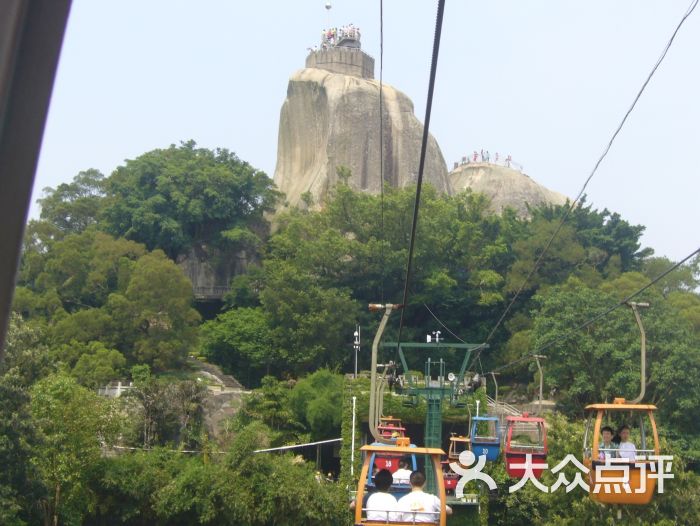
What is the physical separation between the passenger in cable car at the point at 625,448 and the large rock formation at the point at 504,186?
52.3 m

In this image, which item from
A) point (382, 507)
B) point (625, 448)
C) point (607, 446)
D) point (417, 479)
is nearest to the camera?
point (417, 479)

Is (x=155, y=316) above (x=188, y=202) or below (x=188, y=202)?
below

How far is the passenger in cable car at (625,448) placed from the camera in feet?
37.7

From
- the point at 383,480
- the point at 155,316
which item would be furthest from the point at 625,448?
the point at 155,316

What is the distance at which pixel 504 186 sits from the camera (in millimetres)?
65625

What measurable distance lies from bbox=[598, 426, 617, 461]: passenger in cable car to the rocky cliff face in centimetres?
4564

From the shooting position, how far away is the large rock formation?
213ft

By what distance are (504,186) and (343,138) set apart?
11.7 m

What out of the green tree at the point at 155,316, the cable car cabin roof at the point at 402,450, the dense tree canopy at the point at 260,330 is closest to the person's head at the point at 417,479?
the cable car cabin roof at the point at 402,450

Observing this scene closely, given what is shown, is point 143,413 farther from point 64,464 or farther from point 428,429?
point 428,429

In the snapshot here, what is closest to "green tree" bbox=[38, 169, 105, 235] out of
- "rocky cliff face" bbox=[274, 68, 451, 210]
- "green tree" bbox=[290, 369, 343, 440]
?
"rocky cliff face" bbox=[274, 68, 451, 210]

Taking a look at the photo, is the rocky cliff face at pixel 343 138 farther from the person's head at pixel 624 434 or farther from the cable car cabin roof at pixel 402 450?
the cable car cabin roof at pixel 402 450

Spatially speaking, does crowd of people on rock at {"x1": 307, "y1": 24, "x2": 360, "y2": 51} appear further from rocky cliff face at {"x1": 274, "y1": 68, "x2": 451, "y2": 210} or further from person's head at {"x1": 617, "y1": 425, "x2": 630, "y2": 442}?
person's head at {"x1": 617, "y1": 425, "x2": 630, "y2": 442}

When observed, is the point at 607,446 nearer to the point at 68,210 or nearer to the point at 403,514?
the point at 403,514
